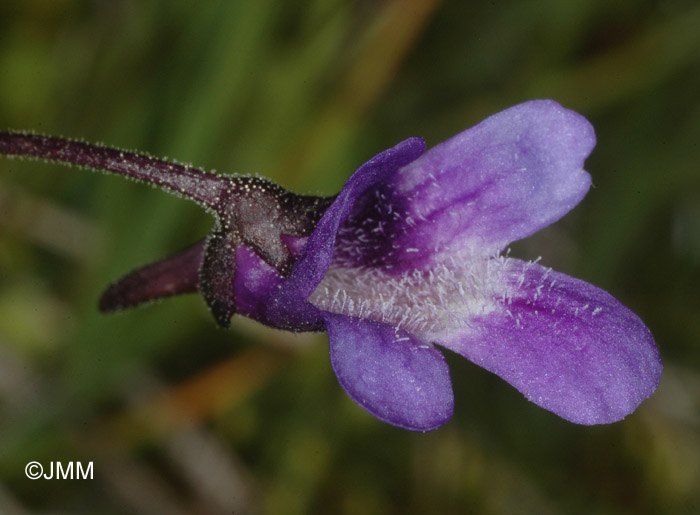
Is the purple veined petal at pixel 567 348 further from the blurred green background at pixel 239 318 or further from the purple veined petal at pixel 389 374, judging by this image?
the blurred green background at pixel 239 318

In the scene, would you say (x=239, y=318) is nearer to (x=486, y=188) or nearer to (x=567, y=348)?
(x=486, y=188)

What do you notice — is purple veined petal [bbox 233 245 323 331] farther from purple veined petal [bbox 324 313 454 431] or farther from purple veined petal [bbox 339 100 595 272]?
purple veined petal [bbox 339 100 595 272]

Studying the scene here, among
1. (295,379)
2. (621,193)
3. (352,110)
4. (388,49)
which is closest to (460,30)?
(388,49)

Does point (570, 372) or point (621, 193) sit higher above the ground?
point (570, 372)

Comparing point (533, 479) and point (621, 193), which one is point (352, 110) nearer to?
point (621, 193)

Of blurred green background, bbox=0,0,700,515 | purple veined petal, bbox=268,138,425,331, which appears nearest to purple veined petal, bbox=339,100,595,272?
purple veined petal, bbox=268,138,425,331

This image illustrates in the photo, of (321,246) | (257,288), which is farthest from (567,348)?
(257,288)
